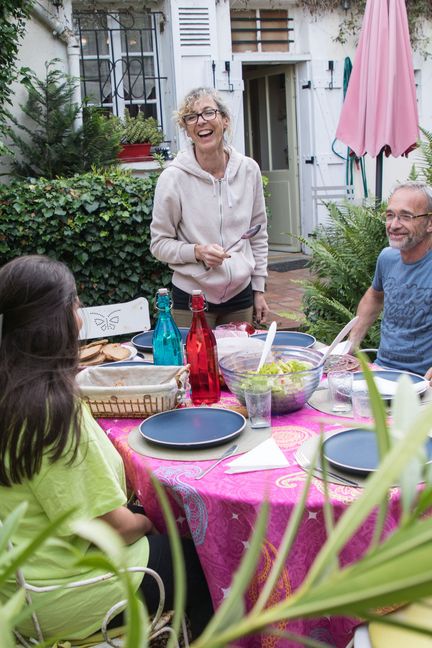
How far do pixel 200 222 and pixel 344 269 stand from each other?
6.26 feet

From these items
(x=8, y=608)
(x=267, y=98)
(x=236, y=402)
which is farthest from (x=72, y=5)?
(x=8, y=608)

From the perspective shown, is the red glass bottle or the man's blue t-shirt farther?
the man's blue t-shirt

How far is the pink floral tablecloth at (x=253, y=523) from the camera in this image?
1.56 m

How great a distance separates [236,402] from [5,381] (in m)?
0.89

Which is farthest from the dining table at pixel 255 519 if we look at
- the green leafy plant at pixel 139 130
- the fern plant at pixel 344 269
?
the green leafy plant at pixel 139 130

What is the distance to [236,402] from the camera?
2295 mm

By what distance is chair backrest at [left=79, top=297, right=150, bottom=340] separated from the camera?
320cm

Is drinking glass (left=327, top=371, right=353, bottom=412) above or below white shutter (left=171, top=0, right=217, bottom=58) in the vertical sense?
below

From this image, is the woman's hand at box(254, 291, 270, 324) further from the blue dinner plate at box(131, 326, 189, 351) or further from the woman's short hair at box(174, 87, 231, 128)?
the woman's short hair at box(174, 87, 231, 128)

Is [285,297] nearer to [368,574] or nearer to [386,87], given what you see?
[386,87]

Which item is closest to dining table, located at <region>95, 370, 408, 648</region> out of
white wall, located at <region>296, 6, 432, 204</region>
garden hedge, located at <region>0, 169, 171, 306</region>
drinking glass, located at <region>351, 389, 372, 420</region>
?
drinking glass, located at <region>351, 389, 372, 420</region>

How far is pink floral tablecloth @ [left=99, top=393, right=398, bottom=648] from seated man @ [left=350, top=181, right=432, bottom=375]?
3.88 ft

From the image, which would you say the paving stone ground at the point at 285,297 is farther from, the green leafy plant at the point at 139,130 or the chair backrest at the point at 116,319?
the green leafy plant at the point at 139,130

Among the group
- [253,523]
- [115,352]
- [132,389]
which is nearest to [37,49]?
[115,352]
